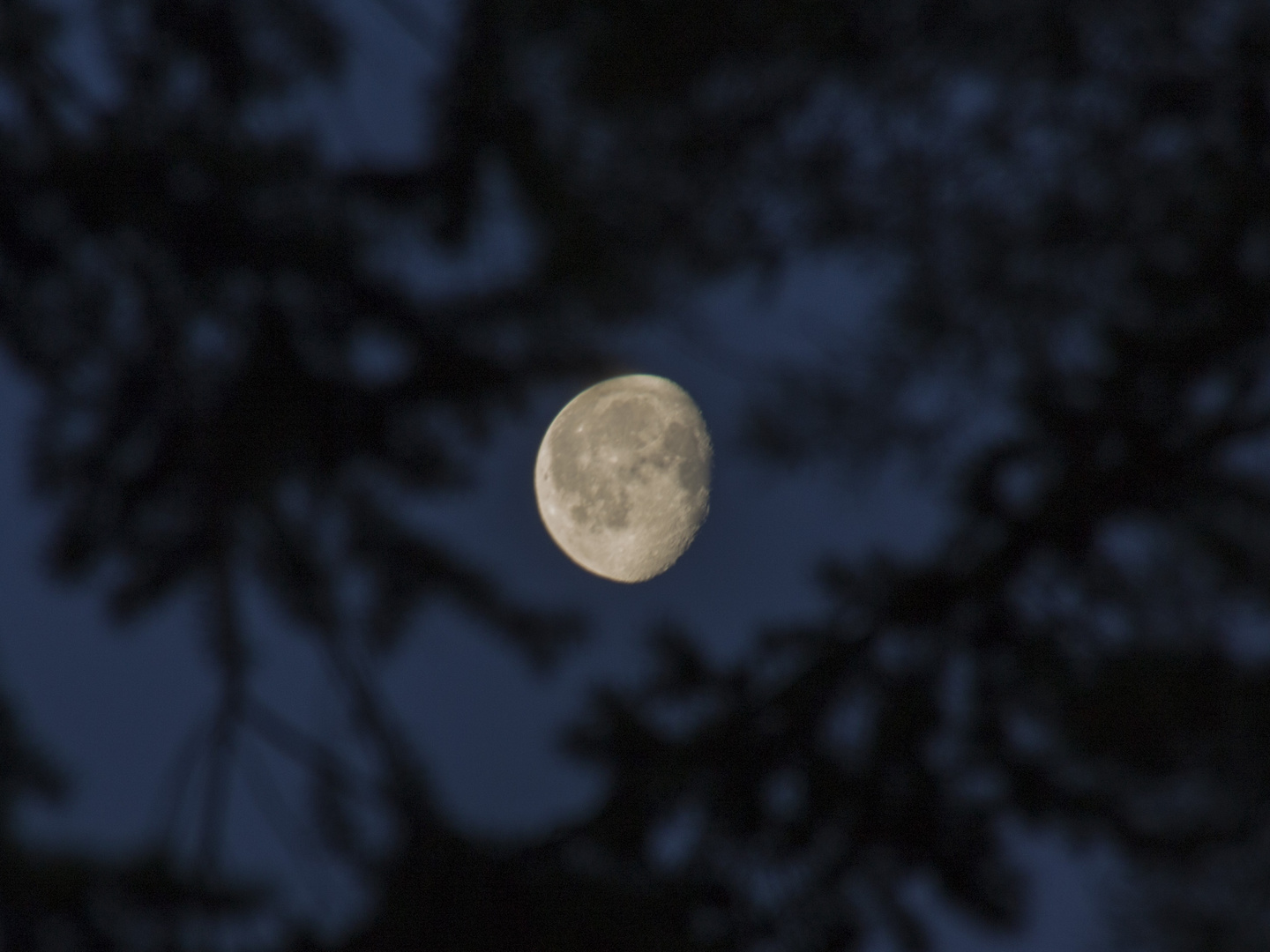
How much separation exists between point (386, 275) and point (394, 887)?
1272 millimetres

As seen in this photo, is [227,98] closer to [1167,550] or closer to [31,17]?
[31,17]

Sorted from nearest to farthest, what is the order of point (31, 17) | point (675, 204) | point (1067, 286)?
point (31, 17), point (1067, 286), point (675, 204)

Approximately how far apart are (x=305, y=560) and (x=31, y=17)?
4.17 feet

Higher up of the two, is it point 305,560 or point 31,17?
point 31,17

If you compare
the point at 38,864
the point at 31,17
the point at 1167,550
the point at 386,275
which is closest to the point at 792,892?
the point at 38,864

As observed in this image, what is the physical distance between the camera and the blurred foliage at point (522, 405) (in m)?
1.41

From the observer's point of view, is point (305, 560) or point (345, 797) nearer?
point (345, 797)

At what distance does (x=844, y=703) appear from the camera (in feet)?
5.01

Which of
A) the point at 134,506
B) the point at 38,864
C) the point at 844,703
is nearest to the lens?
the point at 38,864

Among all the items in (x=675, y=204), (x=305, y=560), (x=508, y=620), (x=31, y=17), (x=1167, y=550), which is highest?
(x=675, y=204)

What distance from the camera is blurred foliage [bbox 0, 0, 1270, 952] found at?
4.63 feet

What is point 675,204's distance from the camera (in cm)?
336

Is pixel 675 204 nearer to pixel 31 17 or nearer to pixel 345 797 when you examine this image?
pixel 31 17

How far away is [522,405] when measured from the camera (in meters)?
1.82
